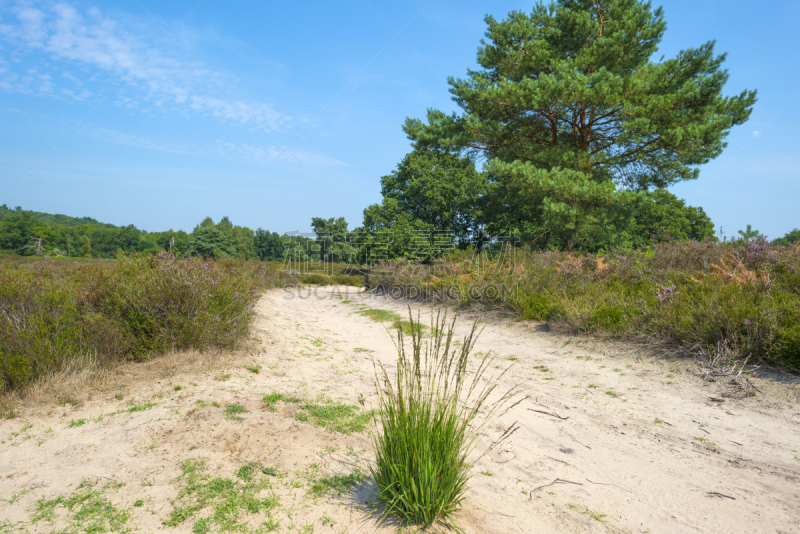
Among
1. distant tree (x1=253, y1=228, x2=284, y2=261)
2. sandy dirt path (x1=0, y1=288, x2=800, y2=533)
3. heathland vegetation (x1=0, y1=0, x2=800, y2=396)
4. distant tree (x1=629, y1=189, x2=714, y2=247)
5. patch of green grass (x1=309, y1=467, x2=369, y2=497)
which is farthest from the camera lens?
distant tree (x1=253, y1=228, x2=284, y2=261)

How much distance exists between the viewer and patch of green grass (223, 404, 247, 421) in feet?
12.5

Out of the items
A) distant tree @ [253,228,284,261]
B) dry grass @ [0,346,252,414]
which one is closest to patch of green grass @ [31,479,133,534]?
dry grass @ [0,346,252,414]

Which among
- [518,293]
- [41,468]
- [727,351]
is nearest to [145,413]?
[41,468]

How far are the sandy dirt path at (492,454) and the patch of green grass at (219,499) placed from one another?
0.12 feet

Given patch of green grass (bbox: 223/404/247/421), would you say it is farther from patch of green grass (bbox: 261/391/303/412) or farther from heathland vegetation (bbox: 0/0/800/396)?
heathland vegetation (bbox: 0/0/800/396)

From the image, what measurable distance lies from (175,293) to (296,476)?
143 inches

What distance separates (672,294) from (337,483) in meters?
6.51

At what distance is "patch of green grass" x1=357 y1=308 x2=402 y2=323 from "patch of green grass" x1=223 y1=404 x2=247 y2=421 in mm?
7029

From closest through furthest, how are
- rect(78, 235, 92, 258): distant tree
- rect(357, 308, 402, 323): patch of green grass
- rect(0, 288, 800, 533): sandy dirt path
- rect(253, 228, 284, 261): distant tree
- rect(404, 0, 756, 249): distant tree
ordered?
rect(0, 288, 800, 533): sandy dirt path
rect(357, 308, 402, 323): patch of green grass
rect(404, 0, 756, 249): distant tree
rect(78, 235, 92, 258): distant tree
rect(253, 228, 284, 261): distant tree

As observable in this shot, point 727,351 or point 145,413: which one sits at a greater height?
point 727,351

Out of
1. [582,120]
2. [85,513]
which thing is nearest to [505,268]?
[582,120]

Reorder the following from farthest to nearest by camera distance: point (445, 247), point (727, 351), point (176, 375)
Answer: point (445, 247) → point (727, 351) → point (176, 375)

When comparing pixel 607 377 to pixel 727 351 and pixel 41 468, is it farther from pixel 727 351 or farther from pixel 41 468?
pixel 41 468

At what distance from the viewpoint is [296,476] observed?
9.78 feet
